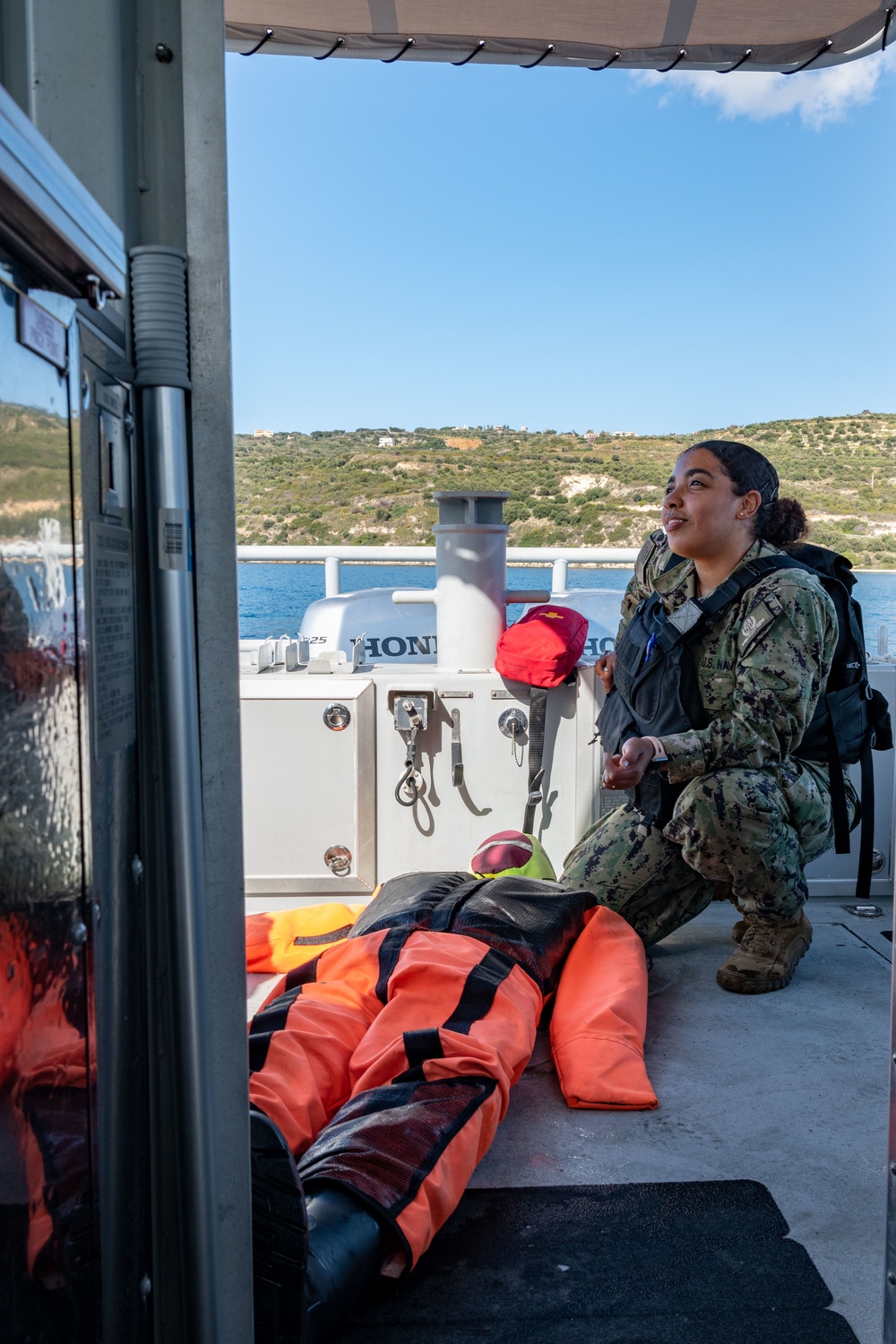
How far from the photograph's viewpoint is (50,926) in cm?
82

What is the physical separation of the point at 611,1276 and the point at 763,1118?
27.3 inches

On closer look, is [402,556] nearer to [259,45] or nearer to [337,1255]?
[259,45]

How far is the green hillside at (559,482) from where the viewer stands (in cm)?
5047

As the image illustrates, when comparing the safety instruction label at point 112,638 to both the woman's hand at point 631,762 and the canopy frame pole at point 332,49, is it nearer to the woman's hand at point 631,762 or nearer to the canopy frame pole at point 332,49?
the woman's hand at point 631,762

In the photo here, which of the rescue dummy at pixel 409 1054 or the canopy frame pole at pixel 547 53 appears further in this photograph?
the canopy frame pole at pixel 547 53

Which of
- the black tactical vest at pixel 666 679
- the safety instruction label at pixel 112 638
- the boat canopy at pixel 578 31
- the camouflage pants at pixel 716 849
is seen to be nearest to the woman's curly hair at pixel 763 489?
the black tactical vest at pixel 666 679

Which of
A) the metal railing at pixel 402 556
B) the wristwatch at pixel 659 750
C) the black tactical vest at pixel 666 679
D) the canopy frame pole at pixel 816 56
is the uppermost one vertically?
the canopy frame pole at pixel 816 56

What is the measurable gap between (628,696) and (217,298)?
2312 millimetres

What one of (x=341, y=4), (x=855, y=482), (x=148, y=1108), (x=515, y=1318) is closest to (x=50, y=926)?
(x=148, y=1108)

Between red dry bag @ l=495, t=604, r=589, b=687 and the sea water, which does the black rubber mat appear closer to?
red dry bag @ l=495, t=604, r=589, b=687

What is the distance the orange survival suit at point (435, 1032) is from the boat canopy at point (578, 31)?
A: 2.87 m

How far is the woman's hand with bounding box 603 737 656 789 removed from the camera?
9.58 feet

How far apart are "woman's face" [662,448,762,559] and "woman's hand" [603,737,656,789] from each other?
66 cm

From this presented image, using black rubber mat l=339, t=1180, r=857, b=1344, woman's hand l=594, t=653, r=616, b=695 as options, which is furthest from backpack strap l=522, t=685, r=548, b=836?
black rubber mat l=339, t=1180, r=857, b=1344
